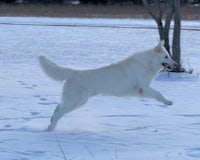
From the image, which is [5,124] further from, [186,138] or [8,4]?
[8,4]

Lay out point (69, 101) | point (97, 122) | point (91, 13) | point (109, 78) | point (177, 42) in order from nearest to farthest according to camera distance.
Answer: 1. point (69, 101)
2. point (109, 78)
3. point (97, 122)
4. point (177, 42)
5. point (91, 13)

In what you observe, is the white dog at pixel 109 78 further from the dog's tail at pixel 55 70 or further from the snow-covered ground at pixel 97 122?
the snow-covered ground at pixel 97 122

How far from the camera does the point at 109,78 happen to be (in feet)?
21.5

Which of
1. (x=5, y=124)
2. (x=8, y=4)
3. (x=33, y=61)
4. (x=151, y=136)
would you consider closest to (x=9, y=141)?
(x=5, y=124)

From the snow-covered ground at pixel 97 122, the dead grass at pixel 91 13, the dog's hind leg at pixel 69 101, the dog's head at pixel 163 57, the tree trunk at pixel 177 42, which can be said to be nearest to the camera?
the snow-covered ground at pixel 97 122

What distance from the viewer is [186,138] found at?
5887 mm

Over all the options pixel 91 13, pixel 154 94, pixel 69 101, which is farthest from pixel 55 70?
pixel 91 13

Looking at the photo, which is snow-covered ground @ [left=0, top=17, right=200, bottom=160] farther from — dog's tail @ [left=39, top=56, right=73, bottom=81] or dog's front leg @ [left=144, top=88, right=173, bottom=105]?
dog's tail @ [left=39, top=56, right=73, bottom=81]

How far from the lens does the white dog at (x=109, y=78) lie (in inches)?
251

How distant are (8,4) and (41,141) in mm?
42675

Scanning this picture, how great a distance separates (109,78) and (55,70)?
687 mm

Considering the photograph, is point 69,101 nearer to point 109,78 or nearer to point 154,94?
point 109,78

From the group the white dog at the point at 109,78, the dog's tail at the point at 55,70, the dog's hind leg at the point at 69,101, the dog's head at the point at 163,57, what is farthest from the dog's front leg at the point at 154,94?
the dog's tail at the point at 55,70

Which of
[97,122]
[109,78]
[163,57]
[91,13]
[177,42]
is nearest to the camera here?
[109,78]
